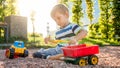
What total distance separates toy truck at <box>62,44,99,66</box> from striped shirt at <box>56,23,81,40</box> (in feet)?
1.08

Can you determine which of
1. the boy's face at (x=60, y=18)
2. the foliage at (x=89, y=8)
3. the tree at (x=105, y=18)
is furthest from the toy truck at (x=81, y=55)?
the foliage at (x=89, y=8)

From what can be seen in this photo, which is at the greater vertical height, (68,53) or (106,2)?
(106,2)

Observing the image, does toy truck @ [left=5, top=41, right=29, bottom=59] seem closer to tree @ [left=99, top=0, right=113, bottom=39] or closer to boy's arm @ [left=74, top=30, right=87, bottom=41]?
boy's arm @ [left=74, top=30, right=87, bottom=41]

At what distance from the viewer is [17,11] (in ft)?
98.3

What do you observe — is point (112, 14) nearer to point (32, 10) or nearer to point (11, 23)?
point (11, 23)

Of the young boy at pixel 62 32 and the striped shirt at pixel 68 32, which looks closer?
the young boy at pixel 62 32

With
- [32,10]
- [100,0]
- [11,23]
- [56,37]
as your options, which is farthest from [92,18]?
[56,37]

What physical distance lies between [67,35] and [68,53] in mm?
526

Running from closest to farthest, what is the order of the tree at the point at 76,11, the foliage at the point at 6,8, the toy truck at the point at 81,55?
the toy truck at the point at 81,55 → the foliage at the point at 6,8 → the tree at the point at 76,11

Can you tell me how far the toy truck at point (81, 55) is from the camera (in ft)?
16.3

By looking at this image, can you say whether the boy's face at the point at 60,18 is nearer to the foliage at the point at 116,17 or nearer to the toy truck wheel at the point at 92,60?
the toy truck wheel at the point at 92,60

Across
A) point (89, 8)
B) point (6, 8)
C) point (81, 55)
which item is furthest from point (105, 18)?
point (81, 55)

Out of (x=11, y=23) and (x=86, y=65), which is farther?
(x=11, y=23)

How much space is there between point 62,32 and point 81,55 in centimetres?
81
